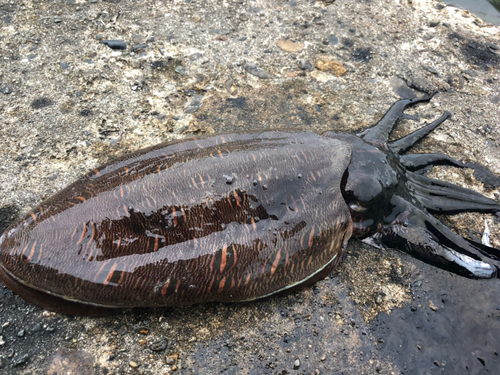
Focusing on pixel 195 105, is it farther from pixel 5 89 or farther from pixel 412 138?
pixel 412 138

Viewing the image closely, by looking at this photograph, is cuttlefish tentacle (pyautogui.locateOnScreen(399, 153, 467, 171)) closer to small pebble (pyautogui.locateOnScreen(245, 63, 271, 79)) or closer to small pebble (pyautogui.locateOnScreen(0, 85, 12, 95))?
small pebble (pyautogui.locateOnScreen(245, 63, 271, 79))

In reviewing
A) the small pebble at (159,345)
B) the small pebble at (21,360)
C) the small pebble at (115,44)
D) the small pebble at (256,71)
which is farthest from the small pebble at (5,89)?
the small pebble at (159,345)

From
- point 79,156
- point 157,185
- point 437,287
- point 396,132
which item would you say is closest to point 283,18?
point 396,132

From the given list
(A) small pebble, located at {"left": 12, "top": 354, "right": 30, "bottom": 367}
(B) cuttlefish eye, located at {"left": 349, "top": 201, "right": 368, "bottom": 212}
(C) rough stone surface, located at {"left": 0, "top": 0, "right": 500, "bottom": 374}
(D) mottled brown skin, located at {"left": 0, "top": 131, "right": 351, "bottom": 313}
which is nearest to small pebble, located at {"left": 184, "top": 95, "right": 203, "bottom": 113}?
(C) rough stone surface, located at {"left": 0, "top": 0, "right": 500, "bottom": 374}

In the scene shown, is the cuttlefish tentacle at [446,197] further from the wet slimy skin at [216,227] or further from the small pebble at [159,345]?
the small pebble at [159,345]

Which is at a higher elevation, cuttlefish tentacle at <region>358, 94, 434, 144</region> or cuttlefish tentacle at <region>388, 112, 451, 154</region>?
cuttlefish tentacle at <region>358, 94, 434, 144</region>
